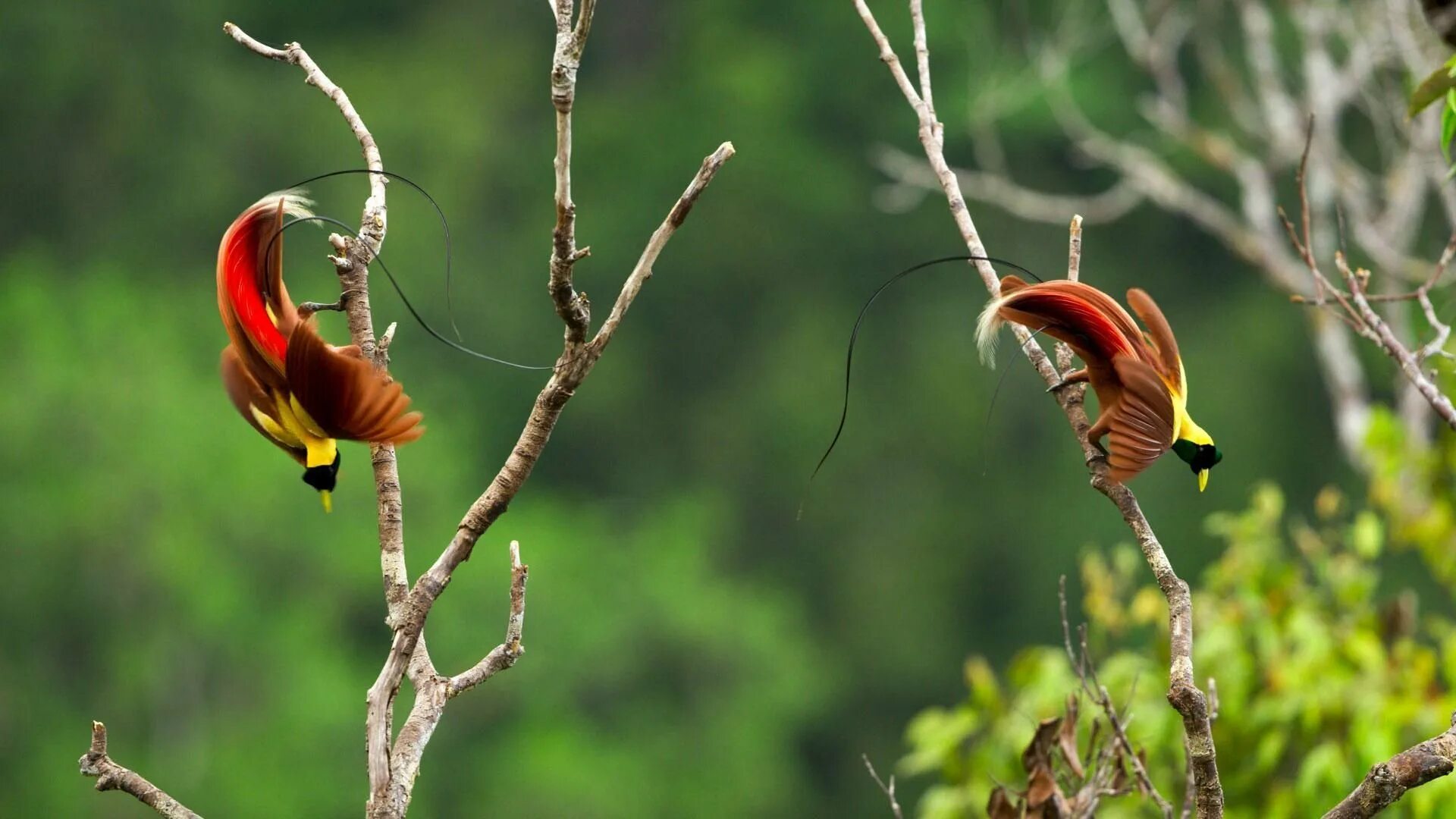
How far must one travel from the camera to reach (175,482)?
1002 cm

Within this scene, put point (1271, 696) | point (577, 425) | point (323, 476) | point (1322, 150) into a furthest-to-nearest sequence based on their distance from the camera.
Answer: point (577, 425), point (1322, 150), point (1271, 696), point (323, 476)

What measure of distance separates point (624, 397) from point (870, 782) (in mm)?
3334

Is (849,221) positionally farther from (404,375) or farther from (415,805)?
(415,805)

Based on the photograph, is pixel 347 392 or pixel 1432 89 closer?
pixel 347 392

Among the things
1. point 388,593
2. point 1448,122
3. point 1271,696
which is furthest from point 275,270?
point 1271,696

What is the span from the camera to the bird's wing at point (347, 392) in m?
1.34

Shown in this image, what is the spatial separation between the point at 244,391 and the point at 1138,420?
0.76 metres

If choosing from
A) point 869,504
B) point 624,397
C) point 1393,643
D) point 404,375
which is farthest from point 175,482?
point 1393,643

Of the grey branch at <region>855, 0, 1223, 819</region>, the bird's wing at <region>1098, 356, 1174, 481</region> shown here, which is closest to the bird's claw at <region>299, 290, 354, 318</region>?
the grey branch at <region>855, 0, 1223, 819</region>

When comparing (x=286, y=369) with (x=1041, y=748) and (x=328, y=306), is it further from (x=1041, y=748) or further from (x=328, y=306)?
(x=1041, y=748)

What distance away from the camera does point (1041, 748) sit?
162 centimetres

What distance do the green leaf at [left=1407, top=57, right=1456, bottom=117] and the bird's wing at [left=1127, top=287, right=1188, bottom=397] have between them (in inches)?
12.2

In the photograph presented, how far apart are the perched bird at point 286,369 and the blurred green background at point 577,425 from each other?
27.2ft

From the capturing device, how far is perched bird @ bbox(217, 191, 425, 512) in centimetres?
135
